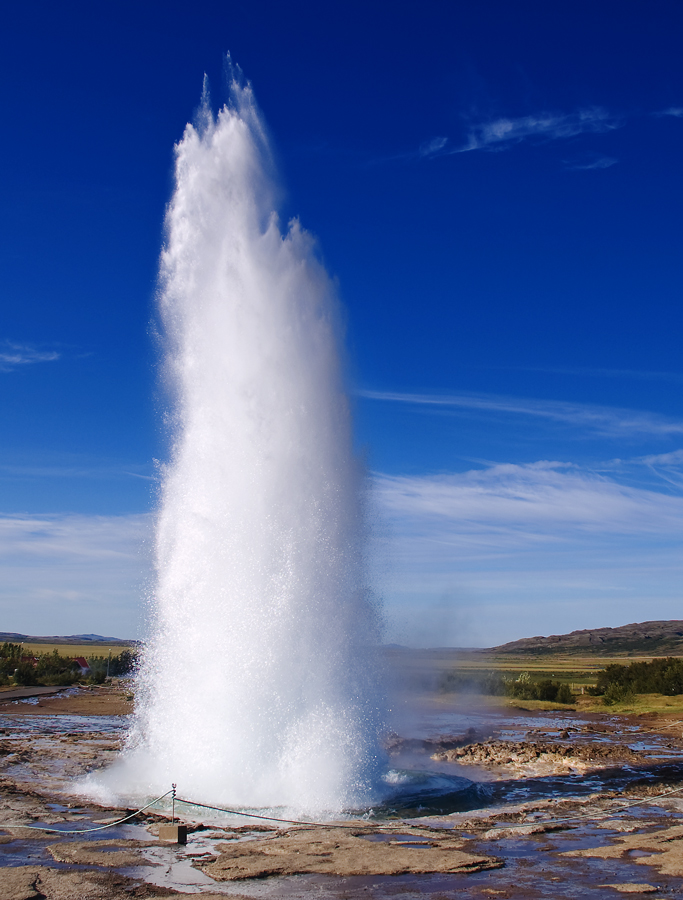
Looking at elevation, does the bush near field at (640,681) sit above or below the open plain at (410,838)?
below

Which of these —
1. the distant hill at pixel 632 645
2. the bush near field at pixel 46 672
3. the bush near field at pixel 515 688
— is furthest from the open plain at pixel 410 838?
the distant hill at pixel 632 645

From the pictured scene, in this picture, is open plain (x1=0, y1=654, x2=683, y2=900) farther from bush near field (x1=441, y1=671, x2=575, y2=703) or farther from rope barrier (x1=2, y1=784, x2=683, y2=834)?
bush near field (x1=441, y1=671, x2=575, y2=703)

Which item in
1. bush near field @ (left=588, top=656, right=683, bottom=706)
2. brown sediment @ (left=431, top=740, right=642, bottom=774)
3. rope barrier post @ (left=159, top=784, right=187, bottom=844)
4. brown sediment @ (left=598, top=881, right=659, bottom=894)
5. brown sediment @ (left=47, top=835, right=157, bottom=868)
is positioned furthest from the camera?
bush near field @ (left=588, top=656, right=683, bottom=706)

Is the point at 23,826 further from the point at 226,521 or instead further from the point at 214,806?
the point at 226,521

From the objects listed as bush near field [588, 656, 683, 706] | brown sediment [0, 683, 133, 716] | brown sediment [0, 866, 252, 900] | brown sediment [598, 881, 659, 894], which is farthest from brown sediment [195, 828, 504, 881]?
bush near field [588, 656, 683, 706]

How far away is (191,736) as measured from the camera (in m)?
15.4

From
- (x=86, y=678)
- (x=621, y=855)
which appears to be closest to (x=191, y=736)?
(x=621, y=855)

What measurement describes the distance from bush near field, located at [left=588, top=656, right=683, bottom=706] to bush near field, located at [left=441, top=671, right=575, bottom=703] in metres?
2.72

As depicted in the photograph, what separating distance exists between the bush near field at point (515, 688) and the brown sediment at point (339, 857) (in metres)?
40.1

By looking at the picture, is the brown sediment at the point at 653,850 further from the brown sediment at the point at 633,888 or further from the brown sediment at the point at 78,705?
the brown sediment at the point at 78,705

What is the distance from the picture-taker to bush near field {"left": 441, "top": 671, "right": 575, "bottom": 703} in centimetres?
4922

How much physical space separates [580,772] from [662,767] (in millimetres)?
2729

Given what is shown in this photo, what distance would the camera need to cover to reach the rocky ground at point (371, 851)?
30.6ft

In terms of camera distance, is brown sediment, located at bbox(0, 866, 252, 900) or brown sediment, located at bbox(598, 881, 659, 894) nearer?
brown sediment, located at bbox(0, 866, 252, 900)
